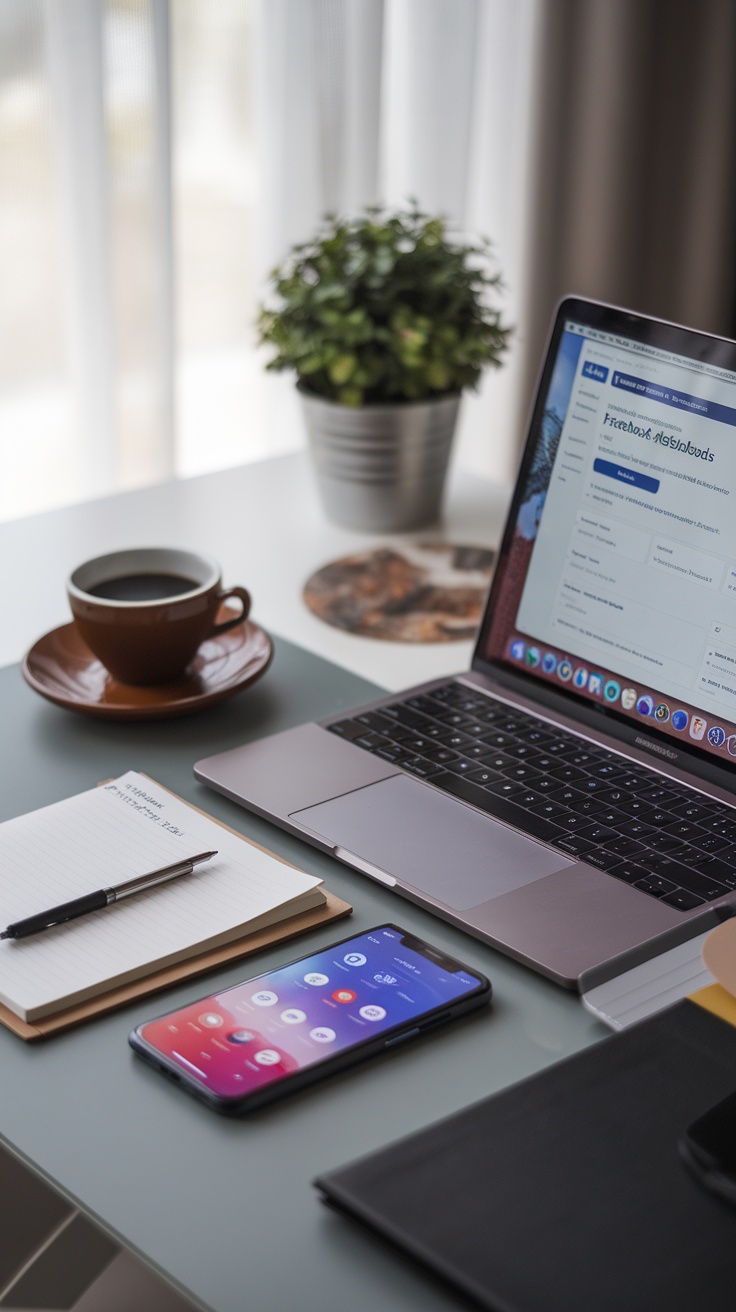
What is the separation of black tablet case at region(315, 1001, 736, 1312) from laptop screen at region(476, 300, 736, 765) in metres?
0.30

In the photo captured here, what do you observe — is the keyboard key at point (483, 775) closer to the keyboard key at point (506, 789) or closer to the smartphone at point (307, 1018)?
the keyboard key at point (506, 789)

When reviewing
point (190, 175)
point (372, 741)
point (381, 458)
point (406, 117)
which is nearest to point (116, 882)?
point (372, 741)

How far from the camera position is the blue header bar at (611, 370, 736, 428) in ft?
2.93

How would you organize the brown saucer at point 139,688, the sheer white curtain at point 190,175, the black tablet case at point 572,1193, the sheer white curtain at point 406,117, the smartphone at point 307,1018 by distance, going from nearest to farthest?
the black tablet case at point 572,1193
the smartphone at point 307,1018
the brown saucer at point 139,688
the sheer white curtain at point 190,175
the sheer white curtain at point 406,117

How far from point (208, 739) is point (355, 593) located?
325 millimetres

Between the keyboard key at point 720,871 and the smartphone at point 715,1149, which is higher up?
the keyboard key at point 720,871

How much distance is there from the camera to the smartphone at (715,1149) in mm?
578

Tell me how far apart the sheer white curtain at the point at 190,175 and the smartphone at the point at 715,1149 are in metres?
1.63

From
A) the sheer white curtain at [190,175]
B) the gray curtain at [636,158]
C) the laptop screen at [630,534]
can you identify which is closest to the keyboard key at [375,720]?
the laptop screen at [630,534]

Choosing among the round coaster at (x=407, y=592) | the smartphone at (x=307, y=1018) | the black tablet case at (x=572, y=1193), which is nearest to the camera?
the black tablet case at (x=572, y=1193)

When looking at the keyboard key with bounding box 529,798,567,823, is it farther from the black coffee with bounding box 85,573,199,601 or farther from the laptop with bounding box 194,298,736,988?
the black coffee with bounding box 85,573,199,601

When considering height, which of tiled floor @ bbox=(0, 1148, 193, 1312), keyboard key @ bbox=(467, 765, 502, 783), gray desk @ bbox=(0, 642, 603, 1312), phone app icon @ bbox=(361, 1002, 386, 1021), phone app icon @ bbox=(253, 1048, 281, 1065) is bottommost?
tiled floor @ bbox=(0, 1148, 193, 1312)

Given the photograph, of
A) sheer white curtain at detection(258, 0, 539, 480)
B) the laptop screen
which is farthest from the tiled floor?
sheer white curtain at detection(258, 0, 539, 480)

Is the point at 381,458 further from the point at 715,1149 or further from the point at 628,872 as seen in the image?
the point at 715,1149
